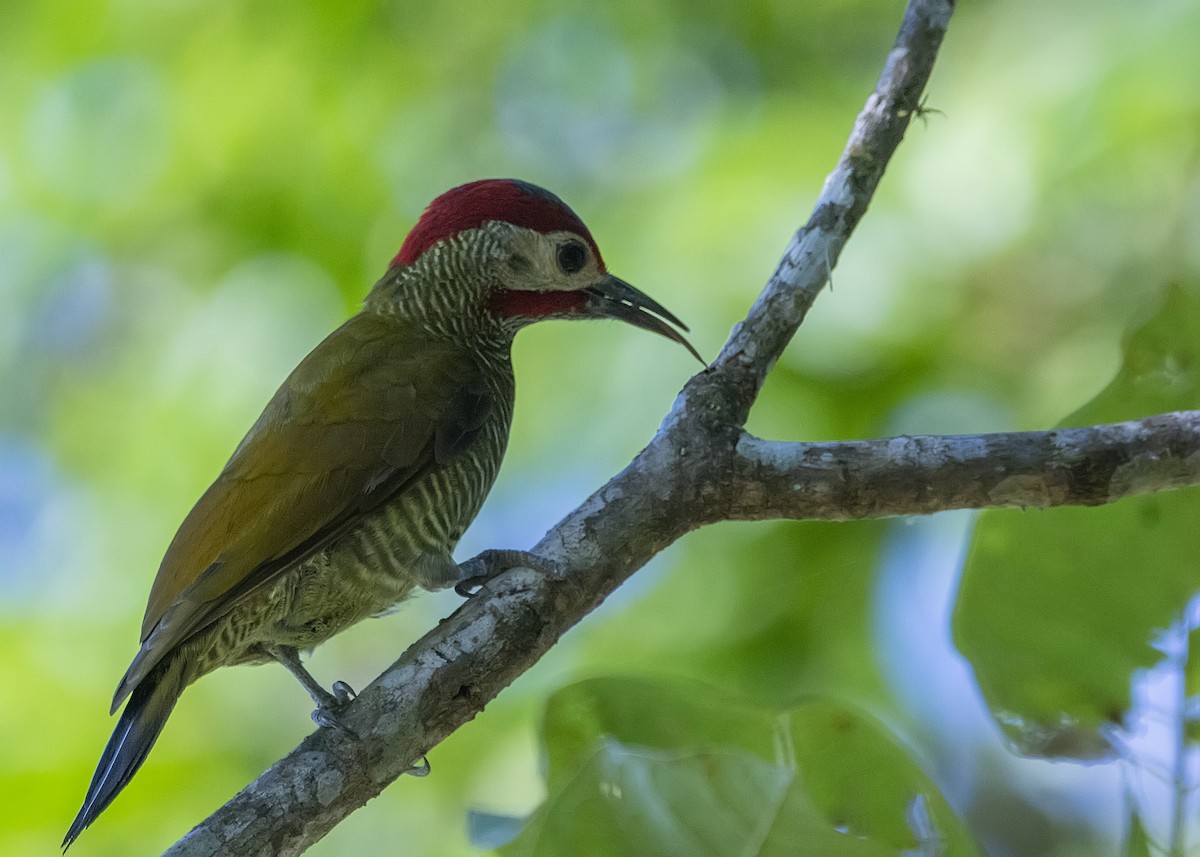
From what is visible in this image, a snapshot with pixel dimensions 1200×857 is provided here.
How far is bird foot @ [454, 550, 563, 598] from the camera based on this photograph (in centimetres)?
258

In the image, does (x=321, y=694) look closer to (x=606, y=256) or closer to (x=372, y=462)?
(x=372, y=462)

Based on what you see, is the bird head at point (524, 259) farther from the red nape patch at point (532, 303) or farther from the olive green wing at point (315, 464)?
the olive green wing at point (315, 464)

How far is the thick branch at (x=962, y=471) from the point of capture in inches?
94.0

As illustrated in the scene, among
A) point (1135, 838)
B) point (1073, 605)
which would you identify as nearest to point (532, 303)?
point (1073, 605)

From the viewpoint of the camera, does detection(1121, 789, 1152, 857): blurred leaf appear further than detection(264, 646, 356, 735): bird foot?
No

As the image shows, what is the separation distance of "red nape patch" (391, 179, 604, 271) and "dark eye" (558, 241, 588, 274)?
0.12 ft

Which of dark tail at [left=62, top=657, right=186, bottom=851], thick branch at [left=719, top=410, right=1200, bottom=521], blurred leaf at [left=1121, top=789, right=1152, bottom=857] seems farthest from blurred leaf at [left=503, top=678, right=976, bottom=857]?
dark tail at [left=62, top=657, right=186, bottom=851]

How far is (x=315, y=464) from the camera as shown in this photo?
10.5ft

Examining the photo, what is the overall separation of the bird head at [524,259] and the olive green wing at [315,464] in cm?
29

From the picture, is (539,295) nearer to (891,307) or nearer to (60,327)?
(891,307)

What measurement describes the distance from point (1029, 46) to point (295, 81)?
315 centimetres

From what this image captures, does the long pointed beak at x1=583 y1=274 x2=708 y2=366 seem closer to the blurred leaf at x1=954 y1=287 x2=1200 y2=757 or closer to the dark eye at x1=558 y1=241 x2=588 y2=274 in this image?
the dark eye at x1=558 y1=241 x2=588 y2=274

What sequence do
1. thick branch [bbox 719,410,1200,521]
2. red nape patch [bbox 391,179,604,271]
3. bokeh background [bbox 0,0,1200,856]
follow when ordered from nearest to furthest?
thick branch [bbox 719,410,1200,521]
red nape patch [bbox 391,179,604,271]
bokeh background [bbox 0,0,1200,856]

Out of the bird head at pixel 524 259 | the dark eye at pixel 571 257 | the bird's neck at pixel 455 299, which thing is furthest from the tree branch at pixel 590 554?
the bird's neck at pixel 455 299
